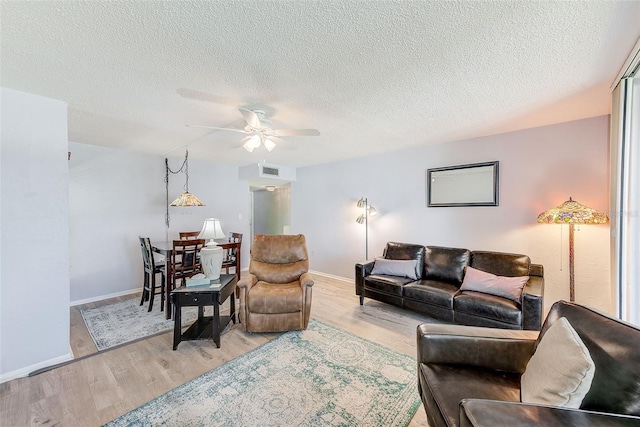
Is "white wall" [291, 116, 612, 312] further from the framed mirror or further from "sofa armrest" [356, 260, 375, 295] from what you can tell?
"sofa armrest" [356, 260, 375, 295]

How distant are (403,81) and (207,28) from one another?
4.54ft

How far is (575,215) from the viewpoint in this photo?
231 cm

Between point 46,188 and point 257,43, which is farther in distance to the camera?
Result: point 46,188

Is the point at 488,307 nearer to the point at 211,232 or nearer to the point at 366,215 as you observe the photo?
the point at 366,215

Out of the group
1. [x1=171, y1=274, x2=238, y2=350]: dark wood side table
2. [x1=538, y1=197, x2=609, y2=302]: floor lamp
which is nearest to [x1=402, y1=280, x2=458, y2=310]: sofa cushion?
[x1=538, y1=197, x2=609, y2=302]: floor lamp

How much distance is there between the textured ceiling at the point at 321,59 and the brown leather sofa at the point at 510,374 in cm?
156

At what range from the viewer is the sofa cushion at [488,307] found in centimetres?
236

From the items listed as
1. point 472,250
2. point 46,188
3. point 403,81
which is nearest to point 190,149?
point 46,188

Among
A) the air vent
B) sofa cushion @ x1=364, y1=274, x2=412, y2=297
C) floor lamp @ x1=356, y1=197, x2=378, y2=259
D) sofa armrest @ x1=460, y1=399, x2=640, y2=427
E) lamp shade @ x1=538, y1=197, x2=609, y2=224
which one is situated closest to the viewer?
sofa armrest @ x1=460, y1=399, x2=640, y2=427

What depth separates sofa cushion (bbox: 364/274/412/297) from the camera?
310cm

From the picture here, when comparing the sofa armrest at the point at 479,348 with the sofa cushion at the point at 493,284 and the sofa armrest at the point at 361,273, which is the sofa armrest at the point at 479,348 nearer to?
the sofa cushion at the point at 493,284

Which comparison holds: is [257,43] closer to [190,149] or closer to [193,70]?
[193,70]

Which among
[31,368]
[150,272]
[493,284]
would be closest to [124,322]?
[150,272]

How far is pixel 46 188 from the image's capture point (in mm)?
2121
